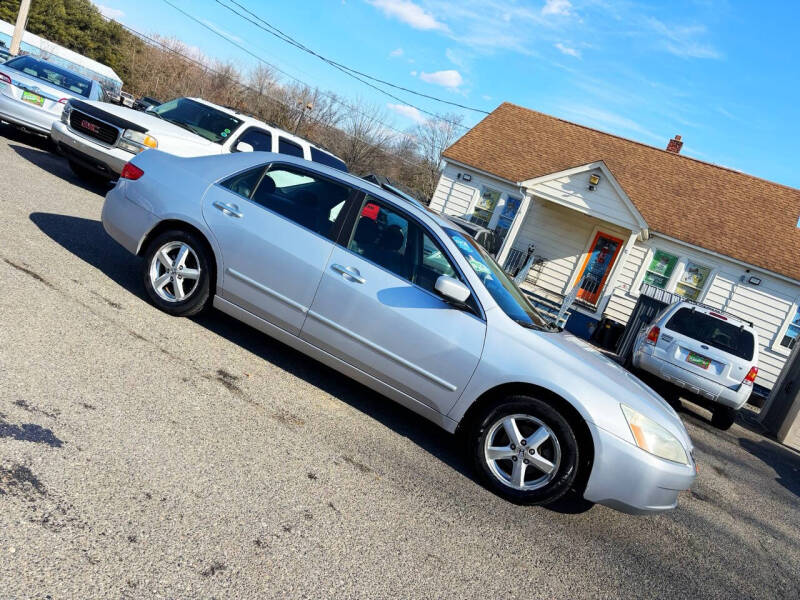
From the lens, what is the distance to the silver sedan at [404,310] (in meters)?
4.09

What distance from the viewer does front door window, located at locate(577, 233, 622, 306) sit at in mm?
19297

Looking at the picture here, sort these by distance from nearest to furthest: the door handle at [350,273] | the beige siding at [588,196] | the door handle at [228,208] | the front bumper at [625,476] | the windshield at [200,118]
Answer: the front bumper at [625,476] < the door handle at [350,273] < the door handle at [228,208] < the windshield at [200,118] < the beige siding at [588,196]

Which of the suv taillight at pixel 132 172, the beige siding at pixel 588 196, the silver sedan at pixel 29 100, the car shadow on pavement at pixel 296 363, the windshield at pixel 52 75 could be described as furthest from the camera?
the beige siding at pixel 588 196

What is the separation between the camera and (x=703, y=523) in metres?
5.25

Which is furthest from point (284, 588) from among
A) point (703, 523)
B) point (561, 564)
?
point (703, 523)

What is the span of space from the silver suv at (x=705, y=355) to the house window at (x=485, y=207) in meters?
10.8

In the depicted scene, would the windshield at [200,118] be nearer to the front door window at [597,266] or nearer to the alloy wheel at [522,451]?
the alloy wheel at [522,451]

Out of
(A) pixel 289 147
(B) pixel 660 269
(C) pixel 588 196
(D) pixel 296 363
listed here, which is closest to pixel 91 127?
(A) pixel 289 147

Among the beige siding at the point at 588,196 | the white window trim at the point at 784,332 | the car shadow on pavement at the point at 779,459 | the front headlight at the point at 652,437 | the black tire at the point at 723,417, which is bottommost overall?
the car shadow on pavement at the point at 779,459

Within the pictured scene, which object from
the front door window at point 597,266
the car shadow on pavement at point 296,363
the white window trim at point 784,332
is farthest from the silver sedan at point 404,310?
the white window trim at point 784,332

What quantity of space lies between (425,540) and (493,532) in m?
0.56

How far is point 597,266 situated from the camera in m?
19.4

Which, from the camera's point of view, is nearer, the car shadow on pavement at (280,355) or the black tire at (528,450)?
the black tire at (528,450)

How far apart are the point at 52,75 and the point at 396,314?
440 inches
